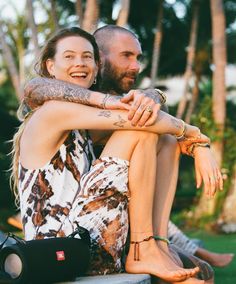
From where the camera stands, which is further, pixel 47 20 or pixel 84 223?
pixel 47 20

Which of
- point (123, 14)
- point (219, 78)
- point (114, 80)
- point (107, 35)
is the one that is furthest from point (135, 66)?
point (219, 78)

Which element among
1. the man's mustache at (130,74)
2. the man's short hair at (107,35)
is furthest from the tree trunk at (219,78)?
the man's mustache at (130,74)

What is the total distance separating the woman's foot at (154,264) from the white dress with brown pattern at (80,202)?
0.24ft

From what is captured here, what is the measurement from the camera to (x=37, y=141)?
152 inches

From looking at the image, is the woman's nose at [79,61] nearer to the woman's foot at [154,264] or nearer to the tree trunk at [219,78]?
the woman's foot at [154,264]

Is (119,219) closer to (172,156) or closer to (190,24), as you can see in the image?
(172,156)

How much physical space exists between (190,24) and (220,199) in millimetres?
10938

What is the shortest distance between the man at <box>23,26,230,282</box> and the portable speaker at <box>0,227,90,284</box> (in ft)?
2.34

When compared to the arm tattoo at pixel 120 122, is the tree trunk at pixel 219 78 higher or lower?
higher

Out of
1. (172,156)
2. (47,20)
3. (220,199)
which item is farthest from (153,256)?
(47,20)

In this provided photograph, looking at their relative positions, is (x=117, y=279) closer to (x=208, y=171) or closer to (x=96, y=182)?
(x=96, y=182)

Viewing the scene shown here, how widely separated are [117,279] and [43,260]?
0.44 meters

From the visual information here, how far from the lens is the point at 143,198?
3789mm

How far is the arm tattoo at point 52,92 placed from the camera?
3.88 metres
